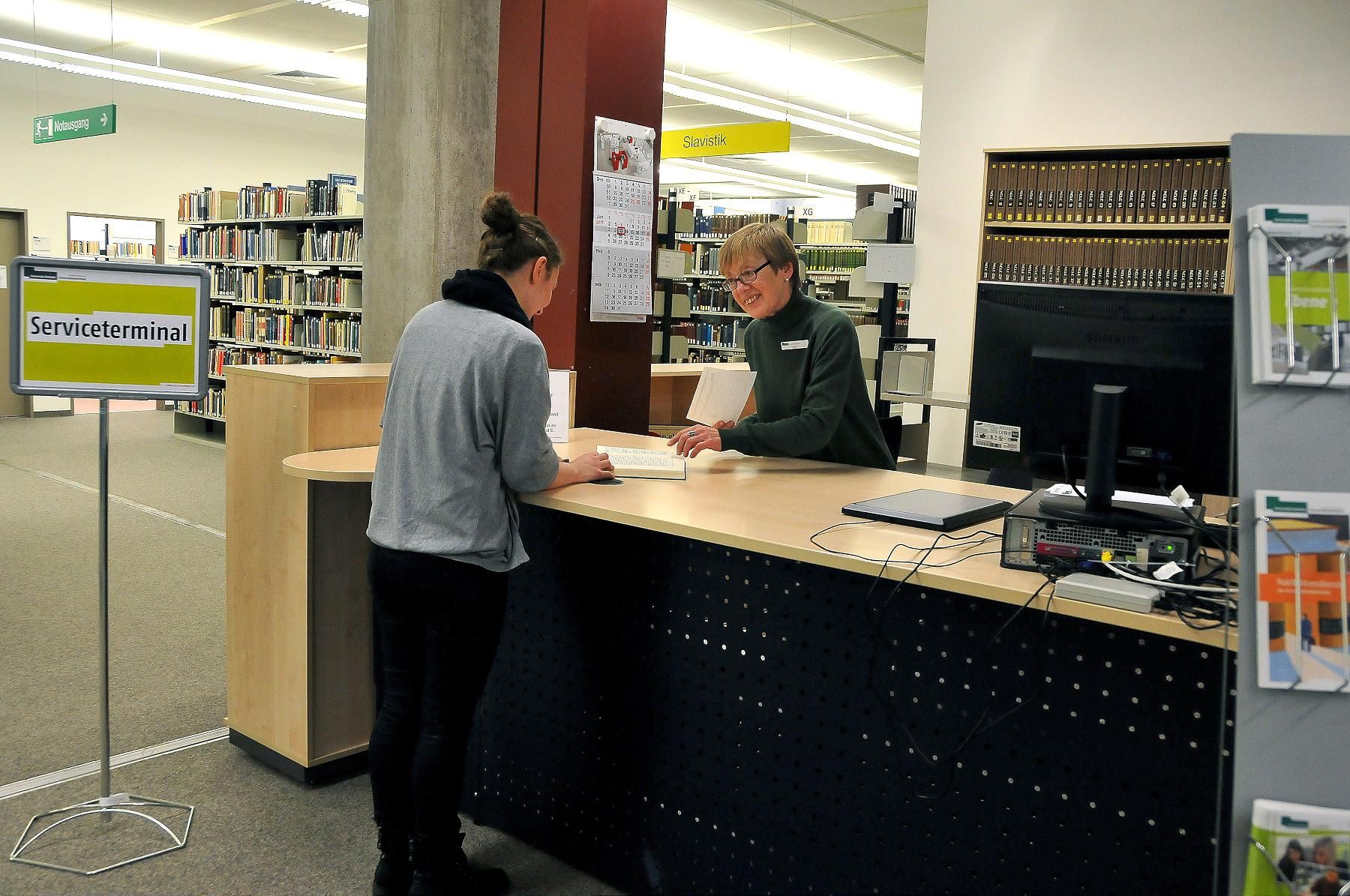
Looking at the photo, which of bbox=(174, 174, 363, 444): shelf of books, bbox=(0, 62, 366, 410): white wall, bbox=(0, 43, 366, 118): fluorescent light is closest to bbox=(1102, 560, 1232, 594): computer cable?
bbox=(174, 174, 363, 444): shelf of books

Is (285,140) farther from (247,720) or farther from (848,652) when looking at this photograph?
(848,652)

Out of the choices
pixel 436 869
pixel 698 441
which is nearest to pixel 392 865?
pixel 436 869

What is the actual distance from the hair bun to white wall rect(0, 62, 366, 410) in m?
10.7

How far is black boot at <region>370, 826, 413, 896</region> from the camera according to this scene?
222 centimetres

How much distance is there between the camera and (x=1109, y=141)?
5844 millimetres

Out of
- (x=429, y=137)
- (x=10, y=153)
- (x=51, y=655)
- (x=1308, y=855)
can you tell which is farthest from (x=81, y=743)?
(x=10, y=153)

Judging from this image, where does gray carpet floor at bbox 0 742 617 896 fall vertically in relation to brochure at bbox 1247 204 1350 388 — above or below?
below

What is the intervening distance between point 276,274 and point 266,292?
0.20 metres

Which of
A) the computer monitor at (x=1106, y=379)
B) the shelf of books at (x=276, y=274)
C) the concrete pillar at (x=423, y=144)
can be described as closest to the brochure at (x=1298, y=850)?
the computer monitor at (x=1106, y=379)

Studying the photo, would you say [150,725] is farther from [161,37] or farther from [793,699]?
[161,37]

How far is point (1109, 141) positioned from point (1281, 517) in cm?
509

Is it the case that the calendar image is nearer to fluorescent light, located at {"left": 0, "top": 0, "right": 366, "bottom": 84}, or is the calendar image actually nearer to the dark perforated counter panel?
the dark perforated counter panel

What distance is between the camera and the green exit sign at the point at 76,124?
8.95 meters

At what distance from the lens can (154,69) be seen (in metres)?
10.7
